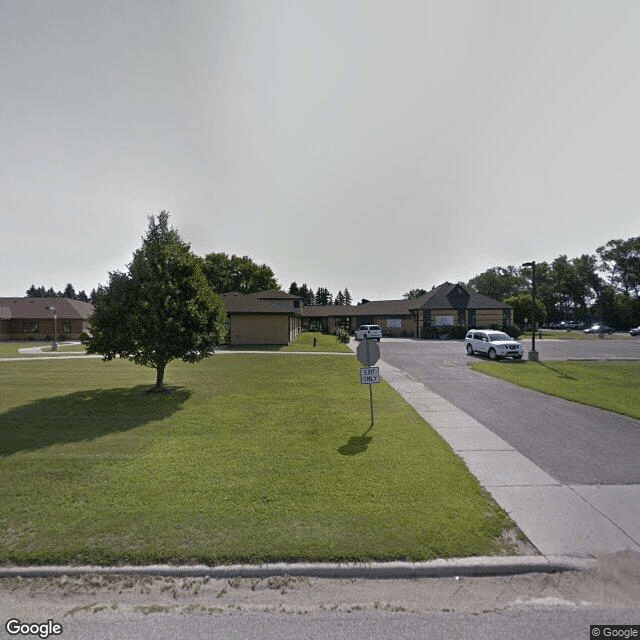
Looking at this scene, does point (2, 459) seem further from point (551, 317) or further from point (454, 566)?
point (551, 317)

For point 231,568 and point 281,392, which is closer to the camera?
point 231,568

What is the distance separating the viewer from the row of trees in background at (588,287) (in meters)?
69.6

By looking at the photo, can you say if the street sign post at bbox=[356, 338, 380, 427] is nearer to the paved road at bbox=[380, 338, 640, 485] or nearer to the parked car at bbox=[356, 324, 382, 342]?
the paved road at bbox=[380, 338, 640, 485]

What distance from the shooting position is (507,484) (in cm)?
513

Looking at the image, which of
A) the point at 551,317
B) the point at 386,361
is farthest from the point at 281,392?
the point at 551,317

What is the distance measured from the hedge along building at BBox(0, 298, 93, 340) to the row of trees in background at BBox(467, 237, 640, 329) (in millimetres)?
75687

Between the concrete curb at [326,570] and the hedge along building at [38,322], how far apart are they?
150 ft

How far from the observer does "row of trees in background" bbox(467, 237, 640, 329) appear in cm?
6956

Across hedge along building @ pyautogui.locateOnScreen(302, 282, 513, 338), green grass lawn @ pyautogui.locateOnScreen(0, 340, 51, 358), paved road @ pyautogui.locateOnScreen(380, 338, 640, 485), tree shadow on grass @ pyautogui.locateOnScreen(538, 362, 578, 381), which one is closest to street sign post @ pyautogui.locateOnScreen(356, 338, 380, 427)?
paved road @ pyautogui.locateOnScreen(380, 338, 640, 485)

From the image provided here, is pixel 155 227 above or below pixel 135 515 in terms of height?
above

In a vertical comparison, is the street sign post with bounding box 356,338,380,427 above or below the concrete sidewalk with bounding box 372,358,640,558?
above

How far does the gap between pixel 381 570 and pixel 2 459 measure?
6.71 meters

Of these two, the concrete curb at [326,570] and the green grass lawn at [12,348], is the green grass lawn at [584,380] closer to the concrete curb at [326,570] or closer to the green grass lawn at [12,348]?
the concrete curb at [326,570]

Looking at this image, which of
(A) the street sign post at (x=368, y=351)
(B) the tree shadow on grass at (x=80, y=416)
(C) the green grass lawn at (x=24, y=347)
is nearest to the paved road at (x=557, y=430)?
(A) the street sign post at (x=368, y=351)
